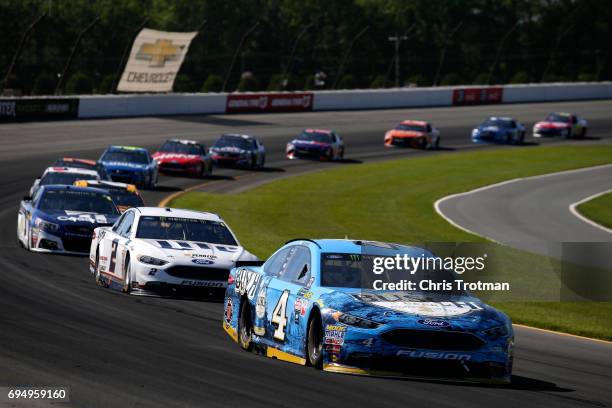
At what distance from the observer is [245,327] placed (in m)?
14.4

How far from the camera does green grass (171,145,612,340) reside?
18875 mm

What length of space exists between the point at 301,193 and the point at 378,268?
3146 cm

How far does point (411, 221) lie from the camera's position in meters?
37.2

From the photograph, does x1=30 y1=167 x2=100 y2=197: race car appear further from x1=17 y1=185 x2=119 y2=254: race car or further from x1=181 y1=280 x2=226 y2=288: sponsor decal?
x1=181 y1=280 x2=226 y2=288: sponsor decal

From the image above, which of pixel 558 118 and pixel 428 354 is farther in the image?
pixel 558 118

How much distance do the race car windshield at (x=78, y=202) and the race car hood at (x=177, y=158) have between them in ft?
70.5

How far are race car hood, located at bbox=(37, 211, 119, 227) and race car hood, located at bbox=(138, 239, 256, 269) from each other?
5.43 meters

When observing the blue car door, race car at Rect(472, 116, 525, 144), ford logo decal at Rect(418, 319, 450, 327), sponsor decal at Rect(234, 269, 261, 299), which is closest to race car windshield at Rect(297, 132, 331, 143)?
race car at Rect(472, 116, 525, 144)

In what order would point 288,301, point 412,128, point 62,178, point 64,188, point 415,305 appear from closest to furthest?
point 415,305, point 288,301, point 64,188, point 62,178, point 412,128

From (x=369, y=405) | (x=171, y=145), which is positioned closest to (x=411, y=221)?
(x=171, y=145)

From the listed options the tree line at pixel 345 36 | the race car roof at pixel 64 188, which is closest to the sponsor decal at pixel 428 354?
the race car roof at pixel 64 188

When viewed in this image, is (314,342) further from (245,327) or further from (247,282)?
(247,282)

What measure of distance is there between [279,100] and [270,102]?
2.30 feet

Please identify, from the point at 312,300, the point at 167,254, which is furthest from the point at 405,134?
the point at 312,300
